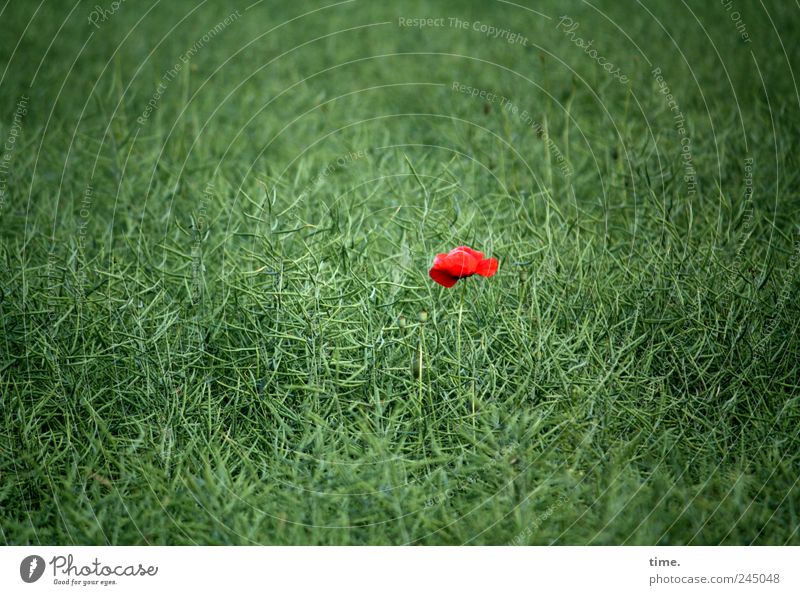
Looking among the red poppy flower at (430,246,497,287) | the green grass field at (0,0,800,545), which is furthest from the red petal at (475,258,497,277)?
the green grass field at (0,0,800,545)

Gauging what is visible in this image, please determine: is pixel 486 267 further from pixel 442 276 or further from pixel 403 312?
pixel 403 312

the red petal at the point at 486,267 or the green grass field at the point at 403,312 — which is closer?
the green grass field at the point at 403,312

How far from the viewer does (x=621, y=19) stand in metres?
3.77

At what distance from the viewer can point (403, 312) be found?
2.15 metres

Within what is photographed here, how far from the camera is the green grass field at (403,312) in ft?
5.83

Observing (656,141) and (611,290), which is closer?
(611,290)

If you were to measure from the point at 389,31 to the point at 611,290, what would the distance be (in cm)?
201

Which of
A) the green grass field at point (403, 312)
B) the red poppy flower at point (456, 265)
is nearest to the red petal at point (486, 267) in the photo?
the red poppy flower at point (456, 265)

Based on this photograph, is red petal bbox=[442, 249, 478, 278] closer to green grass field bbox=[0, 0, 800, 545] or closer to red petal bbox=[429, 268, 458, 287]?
red petal bbox=[429, 268, 458, 287]

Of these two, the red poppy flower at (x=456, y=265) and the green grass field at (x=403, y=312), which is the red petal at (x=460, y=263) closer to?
the red poppy flower at (x=456, y=265)

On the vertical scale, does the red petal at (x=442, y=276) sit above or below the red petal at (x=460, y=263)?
below

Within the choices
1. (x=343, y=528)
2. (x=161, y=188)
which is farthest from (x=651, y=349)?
(x=161, y=188)

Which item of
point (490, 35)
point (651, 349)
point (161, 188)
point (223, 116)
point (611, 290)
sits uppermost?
point (490, 35)
